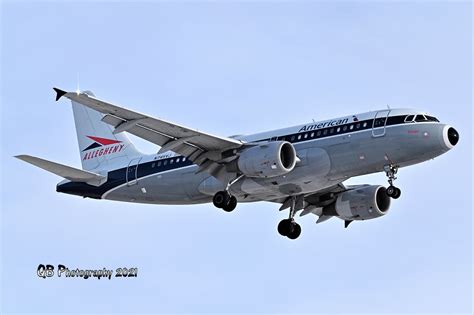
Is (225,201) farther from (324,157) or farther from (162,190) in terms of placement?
(324,157)

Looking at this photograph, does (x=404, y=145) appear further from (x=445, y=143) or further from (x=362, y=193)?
(x=362, y=193)

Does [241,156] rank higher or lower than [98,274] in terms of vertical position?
higher

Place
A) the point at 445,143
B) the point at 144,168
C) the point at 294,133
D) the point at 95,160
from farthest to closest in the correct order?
the point at 95,160 < the point at 144,168 < the point at 294,133 < the point at 445,143

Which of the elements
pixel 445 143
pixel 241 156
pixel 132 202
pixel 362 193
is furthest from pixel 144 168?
pixel 445 143

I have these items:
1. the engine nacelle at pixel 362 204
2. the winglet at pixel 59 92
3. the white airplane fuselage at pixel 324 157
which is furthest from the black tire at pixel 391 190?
the winglet at pixel 59 92

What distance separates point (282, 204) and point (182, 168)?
5.29m

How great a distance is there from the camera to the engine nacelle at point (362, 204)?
5203 cm

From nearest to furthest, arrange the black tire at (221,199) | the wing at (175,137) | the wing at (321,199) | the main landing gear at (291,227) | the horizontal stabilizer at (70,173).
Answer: the wing at (175,137), the black tire at (221,199), the horizontal stabilizer at (70,173), the main landing gear at (291,227), the wing at (321,199)

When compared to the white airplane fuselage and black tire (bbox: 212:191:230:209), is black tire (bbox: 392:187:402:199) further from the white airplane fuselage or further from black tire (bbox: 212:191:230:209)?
black tire (bbox: 212:191:230:209)

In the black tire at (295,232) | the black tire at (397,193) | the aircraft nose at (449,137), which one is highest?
the aircraft nose at (449,137)

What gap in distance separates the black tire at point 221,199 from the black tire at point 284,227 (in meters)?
5.34

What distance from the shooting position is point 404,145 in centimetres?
4472

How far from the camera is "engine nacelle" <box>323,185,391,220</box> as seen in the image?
171ft

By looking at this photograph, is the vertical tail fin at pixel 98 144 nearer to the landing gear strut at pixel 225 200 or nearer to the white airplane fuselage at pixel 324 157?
the white airplane fuselage at pixel 324 157
